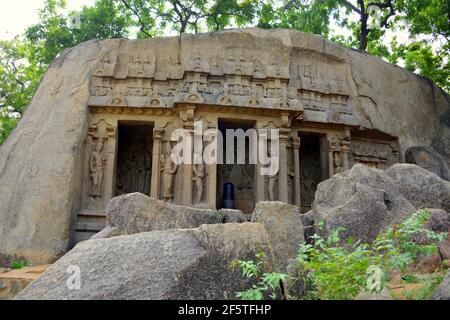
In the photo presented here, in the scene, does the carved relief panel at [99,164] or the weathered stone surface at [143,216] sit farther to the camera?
the carved relief panel at [99,164]

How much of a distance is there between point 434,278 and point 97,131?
31.5 feet

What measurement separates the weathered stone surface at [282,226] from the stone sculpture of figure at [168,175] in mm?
6338

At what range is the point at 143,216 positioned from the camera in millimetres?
5496

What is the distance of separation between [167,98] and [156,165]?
192 centimetres

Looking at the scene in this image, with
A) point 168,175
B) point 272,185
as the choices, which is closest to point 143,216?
point 168,175

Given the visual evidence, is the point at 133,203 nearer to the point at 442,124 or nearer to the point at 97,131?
the point at 97,131

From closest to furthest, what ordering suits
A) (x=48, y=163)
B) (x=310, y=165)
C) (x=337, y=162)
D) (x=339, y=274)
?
(x=339, y=274)
(x=48, y=163)
(x=337, y=162)
(x=310, y=165)

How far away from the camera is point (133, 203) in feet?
18.1

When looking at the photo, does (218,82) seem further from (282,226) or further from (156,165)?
(282,226)

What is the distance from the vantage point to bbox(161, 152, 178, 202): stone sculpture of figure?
11.1m

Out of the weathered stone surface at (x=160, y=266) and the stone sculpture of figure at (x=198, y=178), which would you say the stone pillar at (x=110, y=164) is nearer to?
the stone sculpture of figure at (x=198, y=178)

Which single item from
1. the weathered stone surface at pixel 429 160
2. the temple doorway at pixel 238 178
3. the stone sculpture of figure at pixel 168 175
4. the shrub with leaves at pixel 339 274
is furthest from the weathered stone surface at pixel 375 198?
the weathered stone surface at pixel 429 160

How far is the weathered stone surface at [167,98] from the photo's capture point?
982cm
